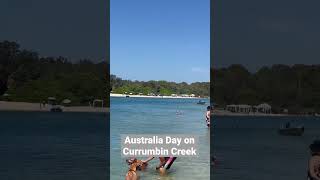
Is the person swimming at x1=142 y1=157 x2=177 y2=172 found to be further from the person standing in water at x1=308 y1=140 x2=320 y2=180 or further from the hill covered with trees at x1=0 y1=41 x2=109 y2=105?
the hill covered with trees at x1=0 y1=41 x2=109 y2=105

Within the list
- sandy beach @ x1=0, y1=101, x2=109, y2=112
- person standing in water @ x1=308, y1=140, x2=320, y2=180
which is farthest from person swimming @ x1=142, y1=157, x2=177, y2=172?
sandy beach @ x1=0, y1=101, x2=109, y2=112

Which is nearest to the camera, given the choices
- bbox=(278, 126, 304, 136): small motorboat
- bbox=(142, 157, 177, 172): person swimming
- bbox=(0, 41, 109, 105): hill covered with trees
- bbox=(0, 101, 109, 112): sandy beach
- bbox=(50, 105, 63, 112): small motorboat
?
bbox=(142, 157, 177, 172): person swimming

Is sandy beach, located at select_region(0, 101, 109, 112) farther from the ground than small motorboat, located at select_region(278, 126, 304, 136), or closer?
farther from the ground

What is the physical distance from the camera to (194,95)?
3519cm

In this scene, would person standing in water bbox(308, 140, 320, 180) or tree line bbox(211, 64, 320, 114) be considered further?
tree line bbox(211, 64, 320, 114)

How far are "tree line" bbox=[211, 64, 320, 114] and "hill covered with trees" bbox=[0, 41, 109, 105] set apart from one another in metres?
6.73

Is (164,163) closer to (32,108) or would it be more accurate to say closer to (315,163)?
(315,163)

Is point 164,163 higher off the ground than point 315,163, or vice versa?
point 315,163

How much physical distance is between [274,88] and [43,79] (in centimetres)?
1401

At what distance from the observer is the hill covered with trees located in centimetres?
2780

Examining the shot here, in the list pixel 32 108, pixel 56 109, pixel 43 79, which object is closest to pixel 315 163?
A: pixel 43 79

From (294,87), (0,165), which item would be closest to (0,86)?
(294,87)

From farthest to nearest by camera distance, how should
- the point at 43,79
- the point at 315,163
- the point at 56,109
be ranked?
the point at 56,109
the point at 43,79
the point at 315,163

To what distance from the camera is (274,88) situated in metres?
31.8
